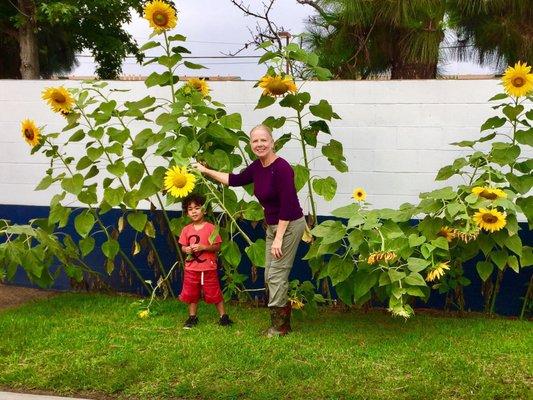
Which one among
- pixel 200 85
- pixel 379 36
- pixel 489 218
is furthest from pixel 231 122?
pixel 379 36

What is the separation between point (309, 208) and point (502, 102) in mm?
1697

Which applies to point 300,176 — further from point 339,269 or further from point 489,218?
point 489,218

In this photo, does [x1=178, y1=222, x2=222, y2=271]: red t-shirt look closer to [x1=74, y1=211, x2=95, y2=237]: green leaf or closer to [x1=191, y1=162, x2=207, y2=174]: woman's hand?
[x1=191, y1=162, x2=207, y2=174]: woman's hand

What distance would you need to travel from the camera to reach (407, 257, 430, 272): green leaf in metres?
4.57

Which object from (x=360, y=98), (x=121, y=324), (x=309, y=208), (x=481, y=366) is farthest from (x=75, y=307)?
(x=481, y=366)

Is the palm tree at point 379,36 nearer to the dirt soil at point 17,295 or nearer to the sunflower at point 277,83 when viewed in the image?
the sunflower at point 277,83

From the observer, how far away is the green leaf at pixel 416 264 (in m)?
4.57

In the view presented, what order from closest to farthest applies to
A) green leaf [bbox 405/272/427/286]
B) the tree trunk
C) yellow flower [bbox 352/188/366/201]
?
green leaf [bbox 405/272/427/286]
yellow flower [bbox 352/188/366/201]
the tree trunk

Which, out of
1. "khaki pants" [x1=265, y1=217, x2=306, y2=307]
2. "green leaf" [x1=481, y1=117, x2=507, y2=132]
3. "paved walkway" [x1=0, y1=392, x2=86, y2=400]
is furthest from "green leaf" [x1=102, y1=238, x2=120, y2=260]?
"green leaf" [x1=481, y1=117, x2=507, y2=132]

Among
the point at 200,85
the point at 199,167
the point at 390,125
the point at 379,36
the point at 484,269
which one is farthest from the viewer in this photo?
the point at 379,36

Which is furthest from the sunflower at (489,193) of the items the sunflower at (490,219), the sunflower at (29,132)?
the sunflower at (29,132)

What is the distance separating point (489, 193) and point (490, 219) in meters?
0.19

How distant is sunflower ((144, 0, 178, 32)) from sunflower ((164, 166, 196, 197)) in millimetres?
1096

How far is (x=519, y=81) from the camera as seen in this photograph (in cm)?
473
